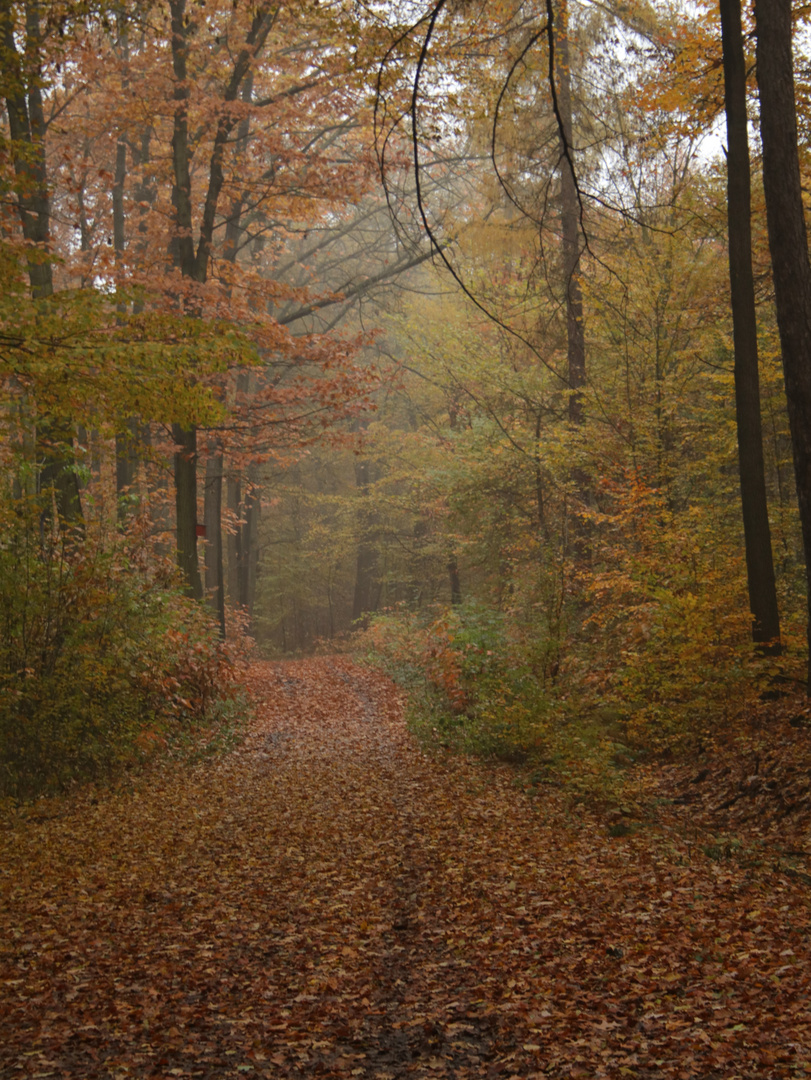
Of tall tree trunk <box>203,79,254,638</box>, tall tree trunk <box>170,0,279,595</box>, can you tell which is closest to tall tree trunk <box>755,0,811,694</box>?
tall tree trunk <box>170,0,279,595</box>

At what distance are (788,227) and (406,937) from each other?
6811mm

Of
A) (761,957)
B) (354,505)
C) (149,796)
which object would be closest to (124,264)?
(149,796)

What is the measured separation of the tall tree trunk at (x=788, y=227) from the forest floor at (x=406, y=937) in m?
2.94

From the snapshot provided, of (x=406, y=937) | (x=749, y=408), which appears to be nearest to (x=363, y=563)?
(x=749, y=408)

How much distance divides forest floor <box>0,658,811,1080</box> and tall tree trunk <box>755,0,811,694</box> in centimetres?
294

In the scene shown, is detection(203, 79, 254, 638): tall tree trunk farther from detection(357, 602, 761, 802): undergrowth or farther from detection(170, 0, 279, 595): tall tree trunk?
detection(357, 602, 761, 802): undergrowth

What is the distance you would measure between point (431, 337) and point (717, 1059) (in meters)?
18.6

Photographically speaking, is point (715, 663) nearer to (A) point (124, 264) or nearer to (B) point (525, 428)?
(B) point (525, 428)

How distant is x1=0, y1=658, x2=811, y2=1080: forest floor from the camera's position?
125 inches

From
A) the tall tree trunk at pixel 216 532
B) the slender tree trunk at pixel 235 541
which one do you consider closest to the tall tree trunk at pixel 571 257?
the tall tree trunk at pixel 216 532

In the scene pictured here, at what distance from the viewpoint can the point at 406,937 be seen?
174 inches

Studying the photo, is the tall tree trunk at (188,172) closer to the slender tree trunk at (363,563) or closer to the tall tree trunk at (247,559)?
the tall tree trunk at (247,559)

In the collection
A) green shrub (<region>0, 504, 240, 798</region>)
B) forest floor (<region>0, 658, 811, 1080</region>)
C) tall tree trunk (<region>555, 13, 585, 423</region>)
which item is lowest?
forest floor (<region>0, 658, 811, 1080</region>)

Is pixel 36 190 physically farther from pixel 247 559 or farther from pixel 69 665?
pixel 247 559
